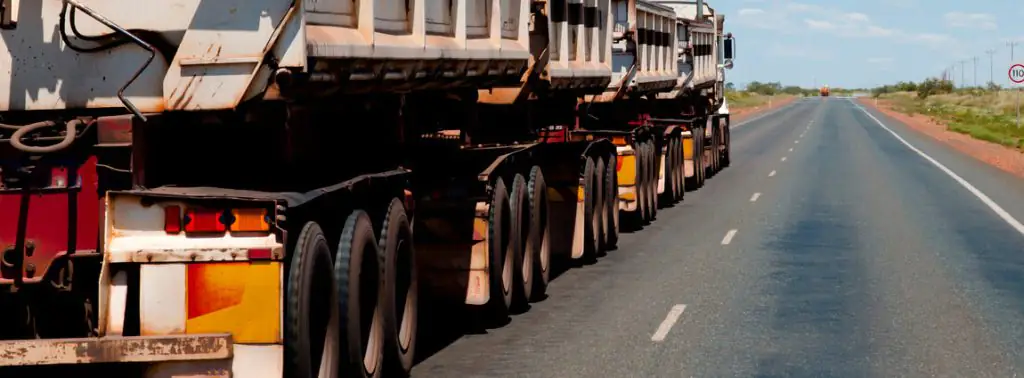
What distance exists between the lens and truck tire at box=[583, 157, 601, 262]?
51.0 feet

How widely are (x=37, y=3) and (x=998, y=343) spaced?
7.00 m

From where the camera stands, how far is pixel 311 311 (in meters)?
7.16

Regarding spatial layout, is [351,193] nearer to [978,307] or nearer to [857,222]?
[978,307]

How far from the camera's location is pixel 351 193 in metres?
7.92

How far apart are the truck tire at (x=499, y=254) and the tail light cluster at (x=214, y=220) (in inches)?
181

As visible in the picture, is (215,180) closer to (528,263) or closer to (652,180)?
(528,263)

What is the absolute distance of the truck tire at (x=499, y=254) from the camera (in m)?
11.1

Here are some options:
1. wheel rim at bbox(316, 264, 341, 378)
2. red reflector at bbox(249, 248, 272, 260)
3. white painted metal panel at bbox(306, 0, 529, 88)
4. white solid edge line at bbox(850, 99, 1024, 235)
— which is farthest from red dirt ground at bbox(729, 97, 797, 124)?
red reflector at bbox(249, 248, 272, 260)

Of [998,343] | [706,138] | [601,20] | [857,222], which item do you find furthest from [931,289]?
[706,138]

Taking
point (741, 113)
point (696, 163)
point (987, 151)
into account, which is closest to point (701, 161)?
point (696, 163)

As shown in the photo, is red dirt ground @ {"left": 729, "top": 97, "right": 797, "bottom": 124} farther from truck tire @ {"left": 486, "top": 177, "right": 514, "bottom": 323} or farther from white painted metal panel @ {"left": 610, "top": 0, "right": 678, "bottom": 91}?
truck tire @ {"left": 486, "top": 177, "right": 514, "bottom": 323}

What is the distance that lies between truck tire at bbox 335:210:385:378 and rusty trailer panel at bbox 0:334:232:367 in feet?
4.63

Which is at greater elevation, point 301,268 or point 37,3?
point 37,3

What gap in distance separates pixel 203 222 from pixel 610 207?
11071 mm
